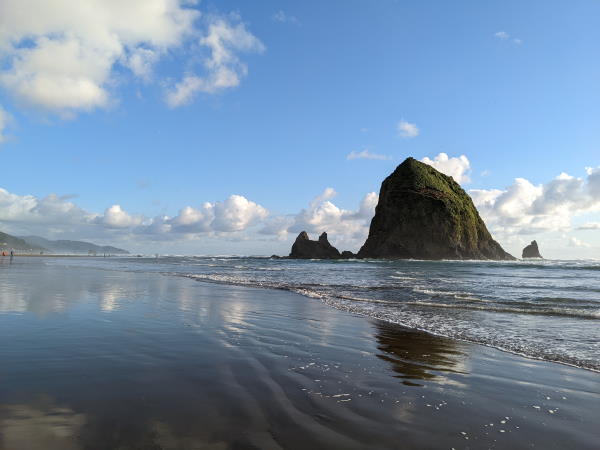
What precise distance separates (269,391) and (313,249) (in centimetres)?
13797

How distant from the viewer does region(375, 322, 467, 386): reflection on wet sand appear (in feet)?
20.0

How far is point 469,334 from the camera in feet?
33.1

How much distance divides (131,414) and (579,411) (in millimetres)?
5636

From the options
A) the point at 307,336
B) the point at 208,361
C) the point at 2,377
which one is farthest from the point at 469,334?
the point at 2,377

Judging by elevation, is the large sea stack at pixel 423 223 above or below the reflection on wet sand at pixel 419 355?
above

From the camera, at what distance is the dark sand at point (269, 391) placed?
137 inches

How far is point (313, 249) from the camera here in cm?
14238

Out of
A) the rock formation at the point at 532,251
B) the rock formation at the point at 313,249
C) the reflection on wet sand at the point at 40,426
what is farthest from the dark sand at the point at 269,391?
the rock formation at the point at 532,251

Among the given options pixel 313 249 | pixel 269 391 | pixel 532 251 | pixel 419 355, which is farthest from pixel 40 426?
pixel 532 251

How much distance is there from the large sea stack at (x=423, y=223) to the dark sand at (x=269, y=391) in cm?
11180

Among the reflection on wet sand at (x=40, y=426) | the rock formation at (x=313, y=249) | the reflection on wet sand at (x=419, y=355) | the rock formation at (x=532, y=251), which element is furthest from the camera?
the rock formation at (x=532, y=251)

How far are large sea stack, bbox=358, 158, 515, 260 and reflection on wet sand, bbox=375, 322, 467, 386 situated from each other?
10920cm

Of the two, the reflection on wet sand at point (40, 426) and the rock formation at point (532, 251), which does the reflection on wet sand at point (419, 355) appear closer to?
the reflection on wet sand at point (40, 426)

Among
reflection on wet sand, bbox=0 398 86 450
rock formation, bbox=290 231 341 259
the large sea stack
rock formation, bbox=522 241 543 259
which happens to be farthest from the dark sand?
rock formation, bbox=522 241 543 259
